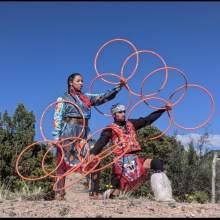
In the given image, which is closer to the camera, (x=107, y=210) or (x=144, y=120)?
(x=107, y=210)

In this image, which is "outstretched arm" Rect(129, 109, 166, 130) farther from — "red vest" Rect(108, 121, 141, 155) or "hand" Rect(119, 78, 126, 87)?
"hand" Rect(119, 78, 126, 87)

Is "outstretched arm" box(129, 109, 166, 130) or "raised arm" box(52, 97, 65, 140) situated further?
"outstretched arm" box(129, 109, 166, 130)

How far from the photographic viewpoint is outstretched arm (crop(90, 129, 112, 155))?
9220 millimetres

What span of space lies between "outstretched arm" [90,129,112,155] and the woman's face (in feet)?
2.91

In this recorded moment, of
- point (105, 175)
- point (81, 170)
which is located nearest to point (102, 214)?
point (81, 170)

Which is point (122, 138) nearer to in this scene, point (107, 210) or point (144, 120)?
point (144, 120)

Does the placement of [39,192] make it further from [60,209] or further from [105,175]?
[105,175]

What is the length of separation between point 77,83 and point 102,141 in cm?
107

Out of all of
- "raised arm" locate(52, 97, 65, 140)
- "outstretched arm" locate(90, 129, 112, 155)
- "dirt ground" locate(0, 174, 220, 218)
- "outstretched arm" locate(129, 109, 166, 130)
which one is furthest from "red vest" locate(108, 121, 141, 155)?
"dirt ground" locate(0, 174, 220, 218)

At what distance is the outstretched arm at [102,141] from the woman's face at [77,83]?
0.89 meters

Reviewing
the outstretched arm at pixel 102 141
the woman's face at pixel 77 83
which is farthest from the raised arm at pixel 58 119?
the outstretched arm at pixel 102 141

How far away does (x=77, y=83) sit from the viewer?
9.60 metres

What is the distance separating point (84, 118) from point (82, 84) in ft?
2.10

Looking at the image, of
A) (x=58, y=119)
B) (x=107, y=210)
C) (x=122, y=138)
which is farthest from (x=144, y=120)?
(x=107, y=210)
